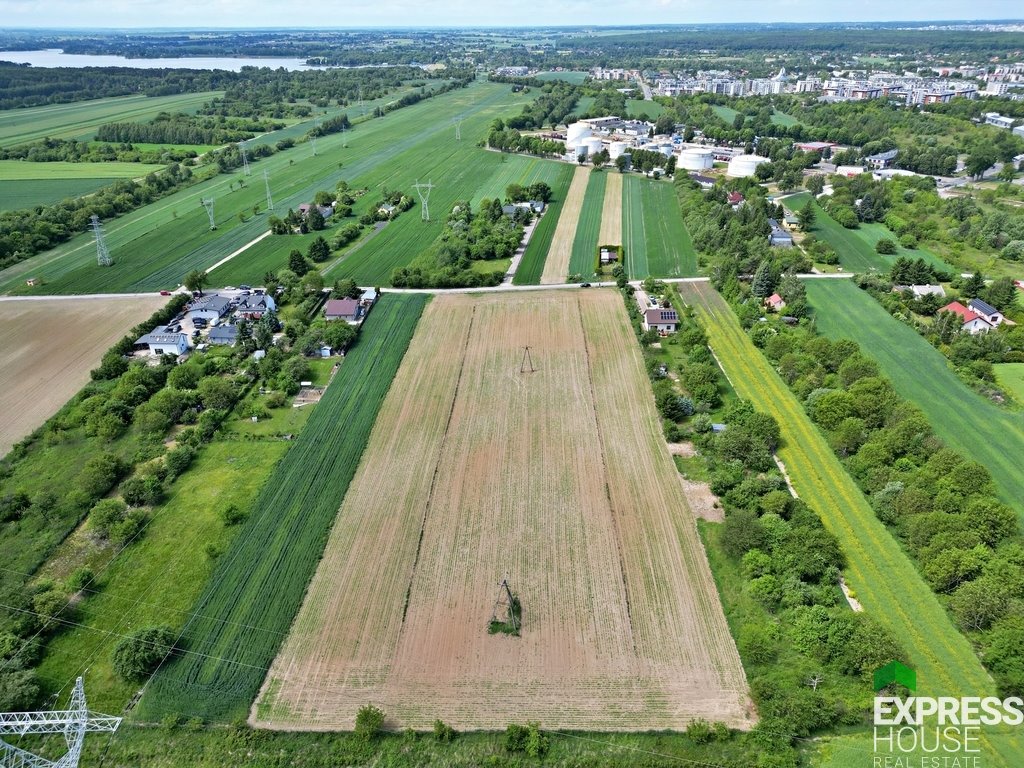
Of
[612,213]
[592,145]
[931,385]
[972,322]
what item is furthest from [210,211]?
[972,322]

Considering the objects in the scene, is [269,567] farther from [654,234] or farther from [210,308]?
[654,234]

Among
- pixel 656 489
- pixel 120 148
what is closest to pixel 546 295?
pixel 656 489

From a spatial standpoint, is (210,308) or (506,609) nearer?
(506,609)

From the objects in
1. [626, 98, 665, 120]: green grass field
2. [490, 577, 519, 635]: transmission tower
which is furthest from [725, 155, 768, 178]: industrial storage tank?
[490, 577, 519, 635]: transmission tower

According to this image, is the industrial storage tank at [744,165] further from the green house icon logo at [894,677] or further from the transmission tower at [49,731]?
the transmission tower at [49,731]

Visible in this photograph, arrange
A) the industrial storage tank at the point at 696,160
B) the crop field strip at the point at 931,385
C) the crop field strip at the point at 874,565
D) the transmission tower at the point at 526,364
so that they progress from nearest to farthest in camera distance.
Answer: the crop field strip at the point at 874,565, the crop field strip at the point at 931,385, the transmission tower at the point at 526,364, the industrial storage tank at the point at 696,160

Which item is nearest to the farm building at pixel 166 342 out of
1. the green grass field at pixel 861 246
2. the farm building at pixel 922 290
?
the farm building at pixel 922 290

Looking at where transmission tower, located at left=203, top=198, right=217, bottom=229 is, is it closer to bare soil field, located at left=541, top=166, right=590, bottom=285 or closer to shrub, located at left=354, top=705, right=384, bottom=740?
bare soil field, located at left=541, top=166, right=590, bottom=285
